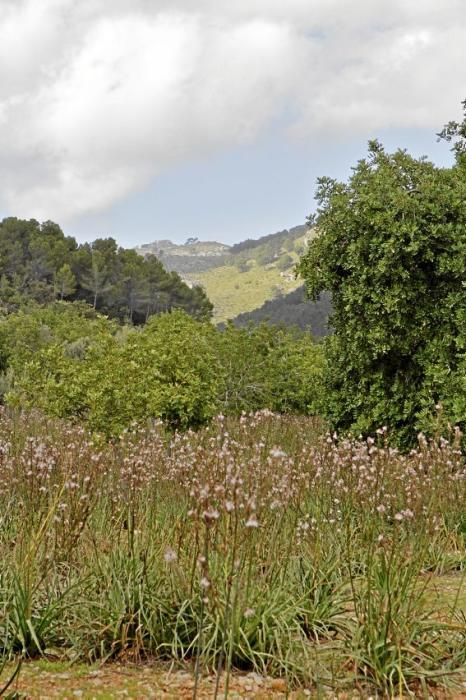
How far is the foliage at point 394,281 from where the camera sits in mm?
7703

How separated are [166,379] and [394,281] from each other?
624cm

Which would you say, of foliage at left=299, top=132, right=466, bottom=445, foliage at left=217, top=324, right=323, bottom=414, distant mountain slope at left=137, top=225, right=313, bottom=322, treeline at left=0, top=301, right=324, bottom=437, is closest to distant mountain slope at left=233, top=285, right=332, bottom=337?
distant mountain slope at left=137, top=225, right=313, bottom=322

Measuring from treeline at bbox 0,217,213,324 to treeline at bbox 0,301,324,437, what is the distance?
107 ft

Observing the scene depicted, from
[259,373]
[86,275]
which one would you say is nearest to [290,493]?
[259,373]

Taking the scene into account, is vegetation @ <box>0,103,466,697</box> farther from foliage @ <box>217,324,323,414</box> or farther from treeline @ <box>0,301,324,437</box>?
foliage @ <box>217,324,323,414</box>

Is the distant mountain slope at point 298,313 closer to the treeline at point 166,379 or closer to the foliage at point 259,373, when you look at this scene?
the foliage at point 259,373

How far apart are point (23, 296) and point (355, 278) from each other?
149ft

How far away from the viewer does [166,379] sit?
12859mm

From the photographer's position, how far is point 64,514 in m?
4.38

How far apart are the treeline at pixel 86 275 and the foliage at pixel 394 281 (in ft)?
145

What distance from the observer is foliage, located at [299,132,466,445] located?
7.70 meters

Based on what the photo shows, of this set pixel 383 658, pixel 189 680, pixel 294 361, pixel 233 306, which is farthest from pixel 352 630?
pixel 233 306

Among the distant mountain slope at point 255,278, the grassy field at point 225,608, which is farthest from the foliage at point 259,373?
the distant mountain slope at point 255,278

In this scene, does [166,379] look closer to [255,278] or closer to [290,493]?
[290,493]
